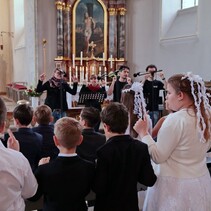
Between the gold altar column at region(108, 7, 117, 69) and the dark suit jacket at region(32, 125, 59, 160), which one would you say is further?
the gold altar column at region(108, 7, 117, 69)

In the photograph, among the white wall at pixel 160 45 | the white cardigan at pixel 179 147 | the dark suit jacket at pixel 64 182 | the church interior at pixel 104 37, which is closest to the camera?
the dark suit jacket at pixel 64 182

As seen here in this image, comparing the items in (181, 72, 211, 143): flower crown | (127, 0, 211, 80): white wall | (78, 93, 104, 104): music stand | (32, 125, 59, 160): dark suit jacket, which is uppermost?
(127, 0, 211, 80): white wall

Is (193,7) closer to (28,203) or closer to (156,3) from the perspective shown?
(156,3)

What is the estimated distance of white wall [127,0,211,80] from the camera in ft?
25.6

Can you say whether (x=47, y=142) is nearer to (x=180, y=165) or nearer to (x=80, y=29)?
(x=180, y=165)

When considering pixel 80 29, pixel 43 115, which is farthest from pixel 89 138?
pixel 80 29

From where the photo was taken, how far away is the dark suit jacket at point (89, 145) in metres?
2.64

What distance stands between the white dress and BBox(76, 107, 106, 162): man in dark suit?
2.60 feet

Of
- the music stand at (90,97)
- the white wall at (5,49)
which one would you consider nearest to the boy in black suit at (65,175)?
the music stand at (90,97)

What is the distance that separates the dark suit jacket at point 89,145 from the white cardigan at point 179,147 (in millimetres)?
789

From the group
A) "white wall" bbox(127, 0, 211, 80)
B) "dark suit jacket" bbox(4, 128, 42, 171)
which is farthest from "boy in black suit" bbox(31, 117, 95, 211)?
"white wall" bbox(127, 0, 211, 80)

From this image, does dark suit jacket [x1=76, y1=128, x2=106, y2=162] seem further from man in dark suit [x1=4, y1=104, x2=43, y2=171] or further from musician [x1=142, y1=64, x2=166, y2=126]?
musician [x1=142, y1=64, x2=166, y2=126]

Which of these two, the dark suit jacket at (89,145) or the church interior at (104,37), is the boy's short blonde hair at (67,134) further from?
the church interior at (104,37)

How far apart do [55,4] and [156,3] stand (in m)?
3.06
